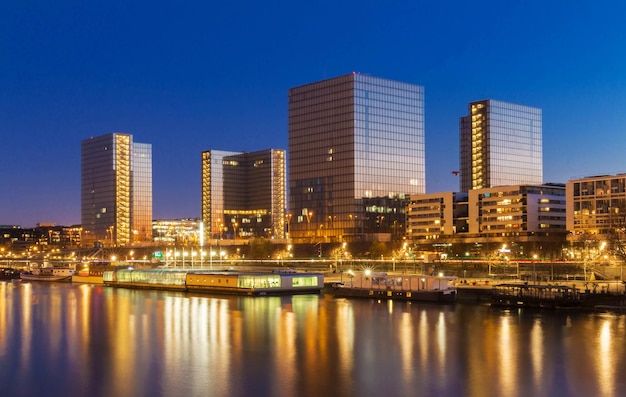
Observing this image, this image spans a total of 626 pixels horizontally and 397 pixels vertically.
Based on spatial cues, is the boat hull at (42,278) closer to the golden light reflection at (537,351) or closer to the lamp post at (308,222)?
the lamp post at (308,222)

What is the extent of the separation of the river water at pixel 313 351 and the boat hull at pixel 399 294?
307cm

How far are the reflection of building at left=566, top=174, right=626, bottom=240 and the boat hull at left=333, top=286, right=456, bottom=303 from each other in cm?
6833

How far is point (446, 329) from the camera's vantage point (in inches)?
2334

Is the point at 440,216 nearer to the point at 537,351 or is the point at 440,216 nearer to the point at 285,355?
the point at 537,351

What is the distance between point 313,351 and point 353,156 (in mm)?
128428

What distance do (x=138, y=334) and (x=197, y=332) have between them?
4.61 metres

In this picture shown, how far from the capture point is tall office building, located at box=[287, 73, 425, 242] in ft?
582

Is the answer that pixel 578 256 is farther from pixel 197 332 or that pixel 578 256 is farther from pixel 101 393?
pixel 101 393

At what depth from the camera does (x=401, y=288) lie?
85750 mm

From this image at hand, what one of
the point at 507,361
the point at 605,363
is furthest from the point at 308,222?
the point at 605,363

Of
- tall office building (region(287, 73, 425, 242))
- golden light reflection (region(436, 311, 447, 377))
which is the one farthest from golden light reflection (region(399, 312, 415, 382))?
tall office building (region(287, 73, 425, 242))

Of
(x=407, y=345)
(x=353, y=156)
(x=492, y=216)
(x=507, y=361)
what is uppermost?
(x=353, y=156)

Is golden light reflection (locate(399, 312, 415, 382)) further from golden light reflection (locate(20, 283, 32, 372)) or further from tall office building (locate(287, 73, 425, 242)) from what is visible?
tall office building (locate(287, 73, 425, 242))

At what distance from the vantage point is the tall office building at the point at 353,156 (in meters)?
177
